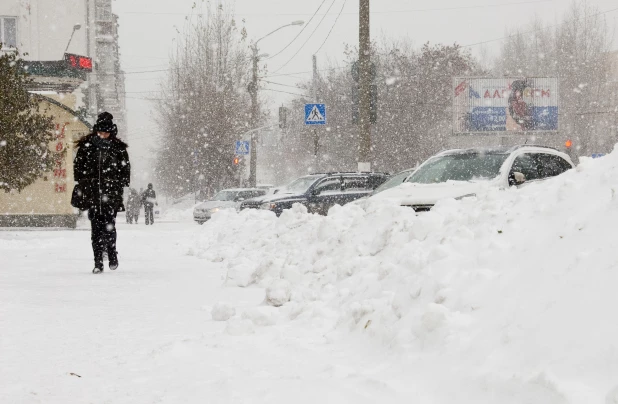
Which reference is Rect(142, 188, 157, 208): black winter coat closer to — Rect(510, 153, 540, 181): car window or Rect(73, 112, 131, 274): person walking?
Rect(73, 112, 131, 274): person walking

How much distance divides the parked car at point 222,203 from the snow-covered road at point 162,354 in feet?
69.4

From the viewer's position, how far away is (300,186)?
61.6 ft

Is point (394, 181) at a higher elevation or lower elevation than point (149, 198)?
higher

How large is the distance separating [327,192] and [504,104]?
104 feet

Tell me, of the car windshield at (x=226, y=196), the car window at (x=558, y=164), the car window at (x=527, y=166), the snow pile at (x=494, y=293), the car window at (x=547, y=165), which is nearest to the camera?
the snow pile at (x=494, y=293)

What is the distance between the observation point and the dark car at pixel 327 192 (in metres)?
17.5

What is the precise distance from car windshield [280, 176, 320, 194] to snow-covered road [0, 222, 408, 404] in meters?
10.4

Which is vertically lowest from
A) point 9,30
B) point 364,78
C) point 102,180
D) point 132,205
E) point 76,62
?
point 132,205

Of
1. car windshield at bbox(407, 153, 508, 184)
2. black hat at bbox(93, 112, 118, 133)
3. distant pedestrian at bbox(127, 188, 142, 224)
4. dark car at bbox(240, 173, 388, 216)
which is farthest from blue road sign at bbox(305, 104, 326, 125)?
black hat at bbox(93, 112, 118, 133)

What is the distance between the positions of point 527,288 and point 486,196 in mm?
2155

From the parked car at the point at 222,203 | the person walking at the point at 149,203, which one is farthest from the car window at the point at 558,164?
the person walking at the point at 149,203

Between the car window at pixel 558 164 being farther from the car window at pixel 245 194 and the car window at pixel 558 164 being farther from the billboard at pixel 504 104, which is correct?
the billboard at pixel 504 104

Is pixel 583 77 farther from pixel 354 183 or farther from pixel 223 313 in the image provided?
pixel 223 313

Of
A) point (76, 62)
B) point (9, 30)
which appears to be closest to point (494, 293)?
point (76, 62)
